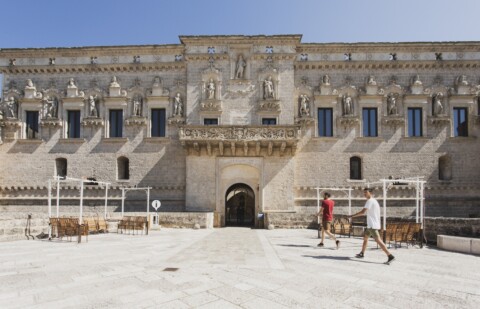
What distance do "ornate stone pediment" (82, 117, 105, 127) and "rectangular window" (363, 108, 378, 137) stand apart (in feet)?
68.3

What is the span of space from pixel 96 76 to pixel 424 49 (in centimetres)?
2625

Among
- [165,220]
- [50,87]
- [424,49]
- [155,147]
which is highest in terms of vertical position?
[424,49]

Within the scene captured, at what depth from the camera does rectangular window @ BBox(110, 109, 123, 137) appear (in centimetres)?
2480

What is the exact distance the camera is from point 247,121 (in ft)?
77.7

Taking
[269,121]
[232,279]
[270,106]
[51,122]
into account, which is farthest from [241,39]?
[232,279]

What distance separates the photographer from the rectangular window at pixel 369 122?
78.4 ft

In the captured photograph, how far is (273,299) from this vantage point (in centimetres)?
523

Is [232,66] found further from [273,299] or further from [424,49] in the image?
[273,299]

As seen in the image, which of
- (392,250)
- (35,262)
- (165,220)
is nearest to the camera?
(35,262)

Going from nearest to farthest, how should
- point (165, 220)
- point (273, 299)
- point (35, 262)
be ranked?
point (273, 299)
point (35, 262)
point (165, 220)

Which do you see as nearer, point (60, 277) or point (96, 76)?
point (60, 277)

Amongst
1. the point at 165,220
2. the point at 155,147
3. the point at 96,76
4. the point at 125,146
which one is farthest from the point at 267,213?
the point at 96,76

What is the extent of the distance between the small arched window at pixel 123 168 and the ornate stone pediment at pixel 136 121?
288 centimetres

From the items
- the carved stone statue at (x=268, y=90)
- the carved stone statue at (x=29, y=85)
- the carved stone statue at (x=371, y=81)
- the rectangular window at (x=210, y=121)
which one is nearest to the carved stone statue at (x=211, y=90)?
the rectangular window at (x=210, y=121)
